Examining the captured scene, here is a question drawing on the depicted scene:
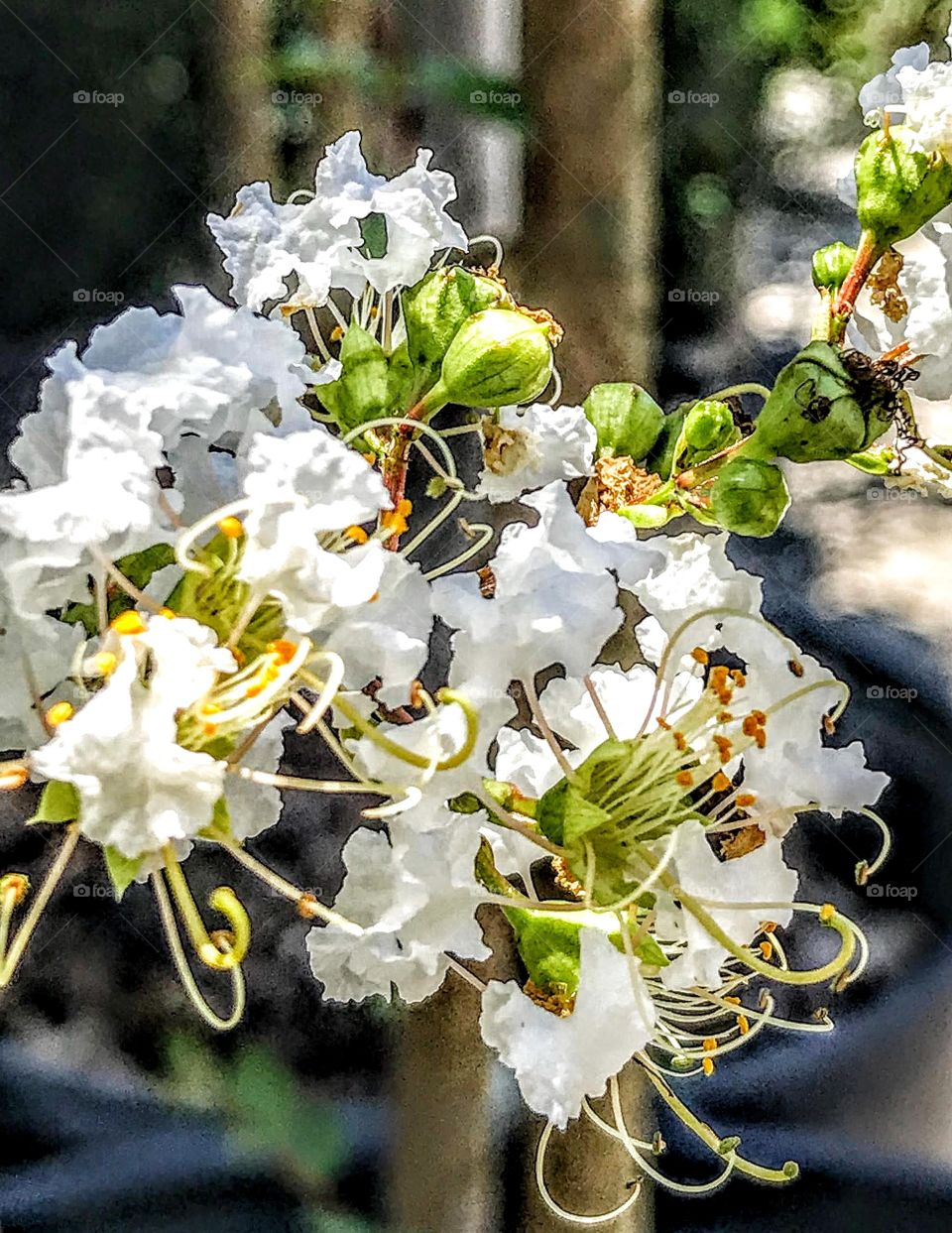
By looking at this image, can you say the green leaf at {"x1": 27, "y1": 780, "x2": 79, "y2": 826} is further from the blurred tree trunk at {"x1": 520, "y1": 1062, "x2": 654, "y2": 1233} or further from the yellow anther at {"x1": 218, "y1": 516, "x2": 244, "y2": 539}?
the blurred tree trunk at {"x1": 520, "y1": 1062, "x2": 654, "y2": 1233}

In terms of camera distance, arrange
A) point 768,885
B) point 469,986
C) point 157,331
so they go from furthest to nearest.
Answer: point 469,986 → point 768,885 → point 157,331

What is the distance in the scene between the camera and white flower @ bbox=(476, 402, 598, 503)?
0.60 m

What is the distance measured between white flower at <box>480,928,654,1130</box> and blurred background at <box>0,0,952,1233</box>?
0.95 feet

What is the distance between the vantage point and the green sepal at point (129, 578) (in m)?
0.47

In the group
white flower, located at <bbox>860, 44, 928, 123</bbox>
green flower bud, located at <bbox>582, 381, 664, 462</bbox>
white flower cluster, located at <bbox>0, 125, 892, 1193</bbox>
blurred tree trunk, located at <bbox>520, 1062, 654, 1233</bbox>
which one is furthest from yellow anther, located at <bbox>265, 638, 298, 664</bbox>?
blurred tree trunk, located at <bbox>520, 1062, 654, 1233</bbox>

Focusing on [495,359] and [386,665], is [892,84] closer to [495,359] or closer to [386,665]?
[495,359]

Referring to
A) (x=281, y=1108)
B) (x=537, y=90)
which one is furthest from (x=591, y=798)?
(x=537, y=90)

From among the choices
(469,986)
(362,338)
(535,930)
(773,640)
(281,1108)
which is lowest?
(281,1108)


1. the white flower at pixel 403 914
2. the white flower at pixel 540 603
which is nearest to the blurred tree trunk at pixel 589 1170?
the white flower at pixel 403 914

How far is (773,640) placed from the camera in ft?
1.90

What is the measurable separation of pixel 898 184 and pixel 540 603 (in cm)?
28

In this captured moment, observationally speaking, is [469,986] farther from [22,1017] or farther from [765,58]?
[765,58]

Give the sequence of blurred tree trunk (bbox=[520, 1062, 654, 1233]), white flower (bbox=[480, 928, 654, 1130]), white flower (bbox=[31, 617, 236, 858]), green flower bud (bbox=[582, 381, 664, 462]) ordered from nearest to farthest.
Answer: white flower (bbox=[31, 617, 236, 858]) → white flower (bbox=[480, 928, 654, 1130]) → green flower bud (bbox=[582, 381, 664, 462]) → blurred tree trunk (bbox=[520, 1062, 654, 1233])

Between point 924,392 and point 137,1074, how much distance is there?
0.69 metres
